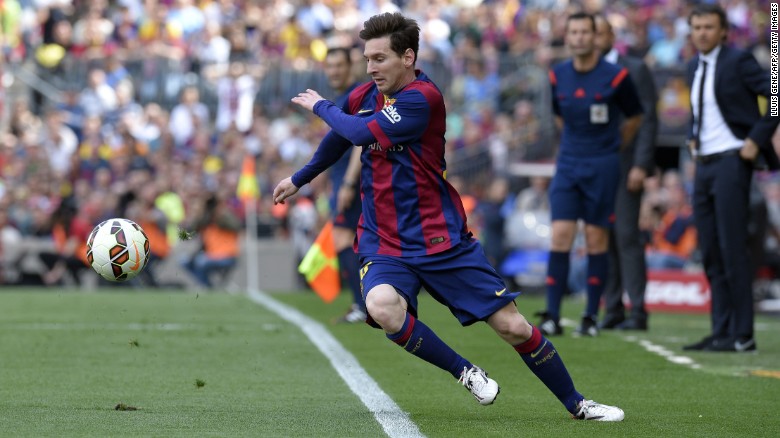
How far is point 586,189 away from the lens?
10820mm

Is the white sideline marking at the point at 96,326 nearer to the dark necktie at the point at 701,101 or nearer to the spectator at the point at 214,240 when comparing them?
the dark necktie at the point at 701,101

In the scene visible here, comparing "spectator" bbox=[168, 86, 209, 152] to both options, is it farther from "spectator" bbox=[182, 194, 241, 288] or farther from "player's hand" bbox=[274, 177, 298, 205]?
"player's hand" bbox=[274, 177, 298, 205]

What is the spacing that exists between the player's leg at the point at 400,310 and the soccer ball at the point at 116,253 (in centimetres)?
156

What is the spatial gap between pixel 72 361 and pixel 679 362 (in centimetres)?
400

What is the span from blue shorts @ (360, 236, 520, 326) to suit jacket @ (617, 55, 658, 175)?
5.38m

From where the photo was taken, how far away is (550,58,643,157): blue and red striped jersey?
1082 centimetres

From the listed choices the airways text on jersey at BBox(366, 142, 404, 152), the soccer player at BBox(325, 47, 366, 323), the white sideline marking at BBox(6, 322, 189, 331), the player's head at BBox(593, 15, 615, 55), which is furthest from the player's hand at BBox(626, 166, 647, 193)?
the airways text on jersey at BBox(366, 142, 404, 152)

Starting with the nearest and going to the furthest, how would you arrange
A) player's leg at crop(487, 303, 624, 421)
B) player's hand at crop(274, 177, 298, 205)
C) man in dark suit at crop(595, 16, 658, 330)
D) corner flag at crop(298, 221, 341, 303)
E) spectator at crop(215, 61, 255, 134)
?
player's leg at crop(487, 303, 624, 421)
player's hand at crop(274, 177, 298, 205)
man in dark suit at crop(595, 16, 658, 330)
corner flag at crop(298, 221, 341, 303)
spectator at crop(215, 61, 255, 134)

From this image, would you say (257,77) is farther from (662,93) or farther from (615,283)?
(615,283)

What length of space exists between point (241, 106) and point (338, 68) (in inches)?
556

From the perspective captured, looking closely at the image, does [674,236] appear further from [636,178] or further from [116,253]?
[116,253]

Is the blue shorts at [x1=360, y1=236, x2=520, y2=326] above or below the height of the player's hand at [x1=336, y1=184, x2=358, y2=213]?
above

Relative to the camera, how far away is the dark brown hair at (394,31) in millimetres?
6492

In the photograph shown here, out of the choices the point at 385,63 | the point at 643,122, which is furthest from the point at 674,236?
the point at 385,63
